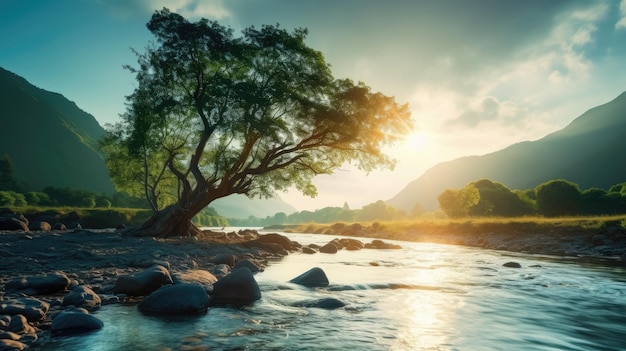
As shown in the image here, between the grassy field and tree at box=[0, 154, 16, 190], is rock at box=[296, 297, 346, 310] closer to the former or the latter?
the grassy field

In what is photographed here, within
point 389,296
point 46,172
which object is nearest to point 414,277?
point 389,296

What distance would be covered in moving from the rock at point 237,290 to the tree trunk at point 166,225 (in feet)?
56.4

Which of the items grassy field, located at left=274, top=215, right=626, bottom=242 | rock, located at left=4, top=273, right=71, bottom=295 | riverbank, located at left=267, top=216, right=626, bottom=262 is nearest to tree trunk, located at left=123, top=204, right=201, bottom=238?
rock, located at left=4, top=273, right=71, bottom=295

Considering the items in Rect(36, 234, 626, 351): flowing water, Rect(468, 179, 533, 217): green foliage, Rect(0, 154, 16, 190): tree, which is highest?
Rect(0, 154, 16, 190): tree

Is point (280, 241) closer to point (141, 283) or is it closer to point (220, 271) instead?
point (220, 271)

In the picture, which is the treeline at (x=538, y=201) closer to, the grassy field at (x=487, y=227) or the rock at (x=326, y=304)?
the grassy field at (x=487, y=227)

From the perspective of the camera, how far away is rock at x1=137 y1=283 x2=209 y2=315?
7.58m

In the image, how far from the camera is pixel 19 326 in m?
5.64

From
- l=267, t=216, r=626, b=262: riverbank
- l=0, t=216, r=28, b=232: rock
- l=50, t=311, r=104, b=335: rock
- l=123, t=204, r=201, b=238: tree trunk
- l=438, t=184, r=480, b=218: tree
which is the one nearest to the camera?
l=50, t=311, r=104, b=335: rock

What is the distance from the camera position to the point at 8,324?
18.5 feet

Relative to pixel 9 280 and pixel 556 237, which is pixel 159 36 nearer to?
pixel 9 280

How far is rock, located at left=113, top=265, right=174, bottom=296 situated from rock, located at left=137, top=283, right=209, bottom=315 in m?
1.27

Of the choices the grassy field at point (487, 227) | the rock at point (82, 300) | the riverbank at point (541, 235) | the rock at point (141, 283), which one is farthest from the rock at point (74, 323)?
the grassy field at point (487, 227)

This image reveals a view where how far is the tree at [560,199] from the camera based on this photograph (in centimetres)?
6531
